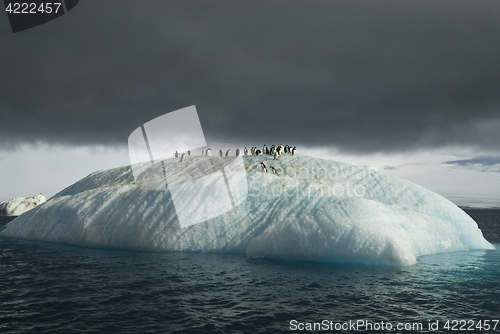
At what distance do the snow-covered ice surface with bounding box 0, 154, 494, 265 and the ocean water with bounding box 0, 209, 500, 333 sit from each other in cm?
95

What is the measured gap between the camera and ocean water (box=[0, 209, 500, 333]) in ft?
24.0

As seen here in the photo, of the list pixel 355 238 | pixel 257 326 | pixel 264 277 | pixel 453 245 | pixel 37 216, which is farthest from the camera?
pixel 37 216

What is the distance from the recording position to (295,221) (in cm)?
1483

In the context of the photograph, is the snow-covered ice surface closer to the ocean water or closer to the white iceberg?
the ocean water

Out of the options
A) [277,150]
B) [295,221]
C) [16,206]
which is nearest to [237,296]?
[295,221]

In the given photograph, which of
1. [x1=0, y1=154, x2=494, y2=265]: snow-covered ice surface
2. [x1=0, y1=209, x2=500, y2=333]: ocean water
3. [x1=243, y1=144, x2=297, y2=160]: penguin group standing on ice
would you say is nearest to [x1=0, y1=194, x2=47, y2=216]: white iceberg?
[x1=0, y1=154, x2=494, y2=265]: snow-covered ice surface

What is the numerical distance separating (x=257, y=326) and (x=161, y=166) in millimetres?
19076

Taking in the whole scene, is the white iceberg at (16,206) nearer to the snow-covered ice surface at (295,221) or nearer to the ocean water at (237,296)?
the snow-covered ice surface at (295,221)

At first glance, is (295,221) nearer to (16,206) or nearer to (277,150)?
(277,150)

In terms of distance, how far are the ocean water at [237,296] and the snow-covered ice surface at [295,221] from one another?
948mm

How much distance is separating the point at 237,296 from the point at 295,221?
6.37 metres

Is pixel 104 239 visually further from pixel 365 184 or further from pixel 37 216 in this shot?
pixel 365 184

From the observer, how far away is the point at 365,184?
1941 centimetres

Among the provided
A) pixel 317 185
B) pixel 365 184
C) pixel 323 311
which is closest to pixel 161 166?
pixel 317 185
